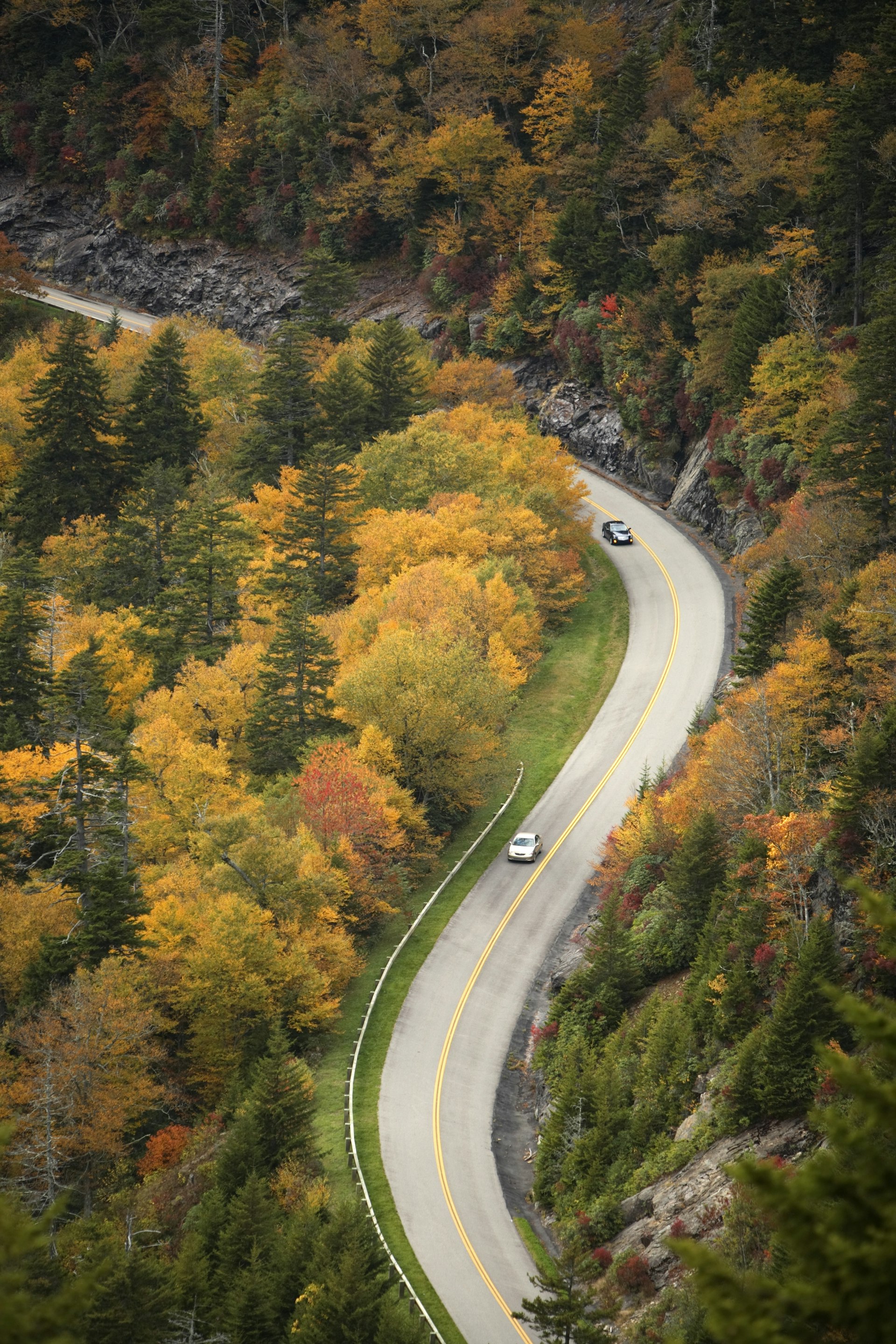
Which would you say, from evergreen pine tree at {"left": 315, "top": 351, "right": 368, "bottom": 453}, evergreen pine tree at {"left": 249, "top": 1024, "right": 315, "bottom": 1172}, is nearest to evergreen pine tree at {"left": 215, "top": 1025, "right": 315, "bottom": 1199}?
evergreen pine tree at {"left": 249, "top": 1024, "right": 315, "bottom": 1172}

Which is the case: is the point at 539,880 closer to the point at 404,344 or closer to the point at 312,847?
the point at 312,847

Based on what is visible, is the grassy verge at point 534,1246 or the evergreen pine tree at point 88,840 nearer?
the grassy verge at point 534,1246

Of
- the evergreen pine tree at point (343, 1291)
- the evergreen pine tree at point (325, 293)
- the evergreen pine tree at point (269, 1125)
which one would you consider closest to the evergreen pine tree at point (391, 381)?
the evergreen pine tree at point (325, 293)

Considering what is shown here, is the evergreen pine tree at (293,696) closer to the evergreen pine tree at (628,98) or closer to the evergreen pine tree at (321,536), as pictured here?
the evergreen pine tree at (321,536)

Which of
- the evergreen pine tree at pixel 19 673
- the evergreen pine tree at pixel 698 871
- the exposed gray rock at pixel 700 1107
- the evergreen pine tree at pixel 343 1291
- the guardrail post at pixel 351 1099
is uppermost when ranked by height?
the evergreen pine tree at pixel 698 871

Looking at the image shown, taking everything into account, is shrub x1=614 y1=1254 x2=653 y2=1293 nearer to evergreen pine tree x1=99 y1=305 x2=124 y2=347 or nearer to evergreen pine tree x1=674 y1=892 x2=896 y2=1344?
evergreen pine tree x1=674 y1=892 x2=896 y2=1344

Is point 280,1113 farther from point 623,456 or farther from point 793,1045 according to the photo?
point 623,456

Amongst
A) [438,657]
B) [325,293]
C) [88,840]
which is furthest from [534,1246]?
[325,293]
